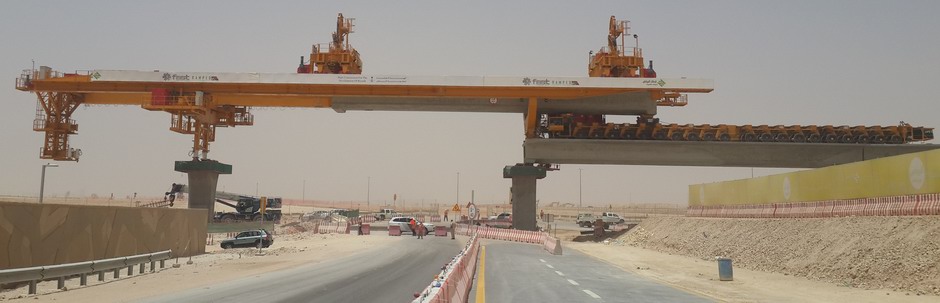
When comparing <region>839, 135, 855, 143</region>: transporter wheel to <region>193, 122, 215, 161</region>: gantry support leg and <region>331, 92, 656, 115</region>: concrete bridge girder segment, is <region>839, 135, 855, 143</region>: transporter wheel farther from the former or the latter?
<region>193, 122, 215, 161</region>: gantry support leg

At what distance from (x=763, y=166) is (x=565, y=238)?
56.9 feet

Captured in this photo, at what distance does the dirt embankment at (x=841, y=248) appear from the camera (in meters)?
19.1

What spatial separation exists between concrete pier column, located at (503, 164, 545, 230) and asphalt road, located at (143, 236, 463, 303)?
23.2 metres

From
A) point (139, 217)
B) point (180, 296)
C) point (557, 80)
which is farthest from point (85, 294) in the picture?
point (557, 80)

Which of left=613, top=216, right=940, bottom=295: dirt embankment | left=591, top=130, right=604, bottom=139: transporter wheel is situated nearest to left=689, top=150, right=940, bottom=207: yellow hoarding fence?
left=613, top=216, right=940, bottom=295: dirt embankment

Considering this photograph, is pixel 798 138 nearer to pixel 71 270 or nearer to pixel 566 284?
pixel 566 284

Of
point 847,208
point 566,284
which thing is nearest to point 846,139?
point 847,208

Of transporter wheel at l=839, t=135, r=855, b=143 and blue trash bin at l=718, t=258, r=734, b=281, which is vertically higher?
Answer: transporter wheel at l=839, t=135, r=855, b=143

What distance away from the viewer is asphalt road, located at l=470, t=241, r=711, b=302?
17.3 m

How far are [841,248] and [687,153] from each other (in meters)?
29.3

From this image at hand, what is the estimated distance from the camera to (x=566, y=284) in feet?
68.0

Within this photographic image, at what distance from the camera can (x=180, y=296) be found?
1766 cm

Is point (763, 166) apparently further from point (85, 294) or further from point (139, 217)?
point (85, 294)

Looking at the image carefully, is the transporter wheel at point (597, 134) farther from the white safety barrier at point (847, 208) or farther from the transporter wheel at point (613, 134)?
the white safety barrier at point (847, 208)
